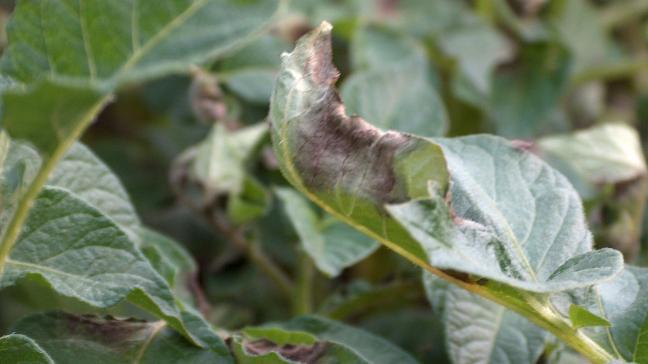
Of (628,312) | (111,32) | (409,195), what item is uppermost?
(111,32)

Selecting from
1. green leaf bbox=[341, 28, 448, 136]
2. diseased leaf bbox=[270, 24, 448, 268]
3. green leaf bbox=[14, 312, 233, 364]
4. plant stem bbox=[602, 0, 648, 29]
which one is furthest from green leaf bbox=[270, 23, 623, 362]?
plant stem bbox=[602, 0, 648, 29]

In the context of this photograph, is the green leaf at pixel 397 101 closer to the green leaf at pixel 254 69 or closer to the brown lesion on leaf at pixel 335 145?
the green leaf at pixel 254 69

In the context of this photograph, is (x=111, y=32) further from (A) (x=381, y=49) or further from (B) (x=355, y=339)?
(A) (x=381, y=49)

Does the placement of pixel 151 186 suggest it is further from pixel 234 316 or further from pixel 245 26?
pixel 245 26

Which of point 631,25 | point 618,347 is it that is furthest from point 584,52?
point 618,347

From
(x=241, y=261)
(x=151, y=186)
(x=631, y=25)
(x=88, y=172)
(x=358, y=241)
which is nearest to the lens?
(x=88, y=172)

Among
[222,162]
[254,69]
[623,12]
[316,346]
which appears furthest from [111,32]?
[623,12]

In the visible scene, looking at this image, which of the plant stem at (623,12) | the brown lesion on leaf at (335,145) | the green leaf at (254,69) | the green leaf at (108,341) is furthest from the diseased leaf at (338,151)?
the plant stem at (623,12)
